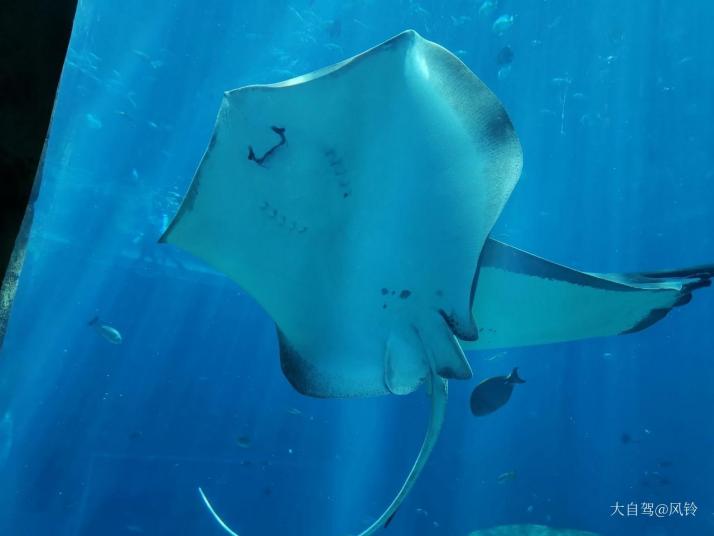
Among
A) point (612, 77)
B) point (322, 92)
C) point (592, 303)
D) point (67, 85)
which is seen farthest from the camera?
point (612, 77)

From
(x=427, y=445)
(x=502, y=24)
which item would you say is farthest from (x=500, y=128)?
(x=502, y=24)

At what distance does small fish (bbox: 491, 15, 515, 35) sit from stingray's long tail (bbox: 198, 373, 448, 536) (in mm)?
8553

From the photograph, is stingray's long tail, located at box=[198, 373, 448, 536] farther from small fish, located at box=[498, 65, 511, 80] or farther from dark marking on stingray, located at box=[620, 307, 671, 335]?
small fish, located at box=[498, 65, 511, 80]

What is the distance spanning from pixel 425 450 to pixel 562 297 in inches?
43.9

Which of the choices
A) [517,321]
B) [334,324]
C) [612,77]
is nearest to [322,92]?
[334,324]

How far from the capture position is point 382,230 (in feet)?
7.71

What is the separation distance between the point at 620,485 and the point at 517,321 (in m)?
20.9

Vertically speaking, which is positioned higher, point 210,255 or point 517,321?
point 210,255

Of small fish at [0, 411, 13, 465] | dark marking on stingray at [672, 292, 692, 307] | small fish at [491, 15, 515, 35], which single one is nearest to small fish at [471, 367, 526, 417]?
dark marking on stingray at [672, 292, 692, 307]

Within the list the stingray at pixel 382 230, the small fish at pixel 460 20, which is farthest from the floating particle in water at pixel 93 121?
the stingray at pixel 382 230

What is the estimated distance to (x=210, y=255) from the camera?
8.07 feet

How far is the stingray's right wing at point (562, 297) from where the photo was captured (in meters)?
2.67

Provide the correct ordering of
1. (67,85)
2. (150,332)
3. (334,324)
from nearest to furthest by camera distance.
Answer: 1. (334,324)
2. (67,85)
3. (150,332)

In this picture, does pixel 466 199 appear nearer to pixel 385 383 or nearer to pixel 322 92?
pixel 322 92
